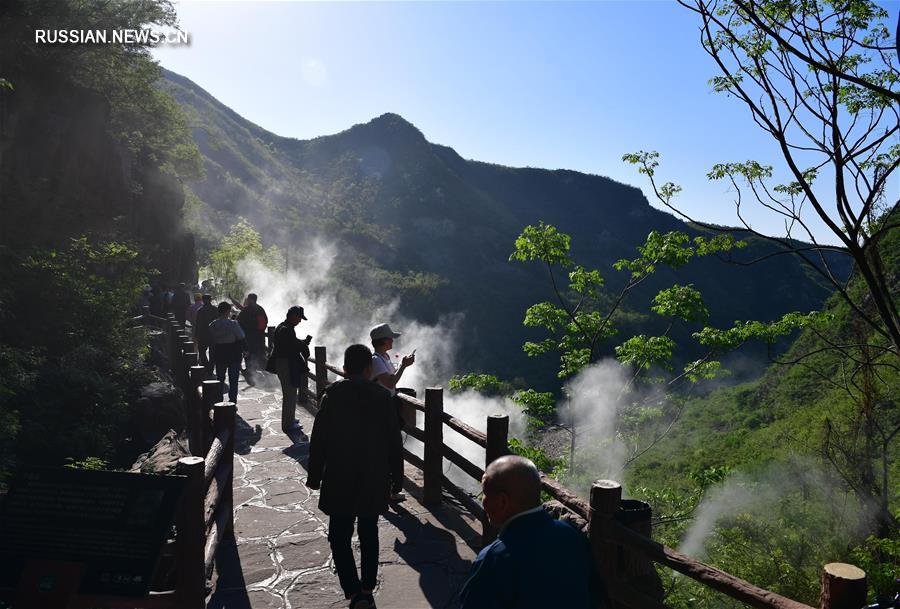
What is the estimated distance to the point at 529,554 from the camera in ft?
5.98

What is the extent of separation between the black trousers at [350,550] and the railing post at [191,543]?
74 centimetres

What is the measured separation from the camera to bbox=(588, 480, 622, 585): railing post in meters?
3.06

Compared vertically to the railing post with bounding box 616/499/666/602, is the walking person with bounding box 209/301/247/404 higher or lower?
higher

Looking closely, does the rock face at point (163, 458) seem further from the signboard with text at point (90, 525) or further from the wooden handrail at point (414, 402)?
the signboard with text at point (90, 525)

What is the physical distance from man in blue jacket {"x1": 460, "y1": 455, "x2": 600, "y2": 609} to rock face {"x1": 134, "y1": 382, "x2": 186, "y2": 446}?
854cm

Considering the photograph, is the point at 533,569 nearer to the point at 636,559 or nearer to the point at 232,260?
the point at 636,559

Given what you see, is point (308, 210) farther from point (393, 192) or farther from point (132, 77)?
point (132, 77)

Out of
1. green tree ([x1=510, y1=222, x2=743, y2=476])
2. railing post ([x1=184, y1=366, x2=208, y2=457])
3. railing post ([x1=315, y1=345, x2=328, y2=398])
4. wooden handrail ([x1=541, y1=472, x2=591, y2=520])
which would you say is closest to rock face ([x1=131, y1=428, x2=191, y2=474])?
railing post ([x1=184, y1=366, x2=208, y2=457])

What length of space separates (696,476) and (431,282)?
313ft

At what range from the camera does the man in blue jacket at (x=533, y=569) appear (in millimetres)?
1801

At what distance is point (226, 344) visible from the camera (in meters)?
8.80

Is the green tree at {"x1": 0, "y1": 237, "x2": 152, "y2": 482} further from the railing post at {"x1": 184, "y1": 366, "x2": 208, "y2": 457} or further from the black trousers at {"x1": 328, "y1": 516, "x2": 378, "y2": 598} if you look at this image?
the black trousers at {"x1": 328, "y1": 516, "x2": 378, "y2": 598}

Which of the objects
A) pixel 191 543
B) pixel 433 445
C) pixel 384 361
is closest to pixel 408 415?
pixel 433 445

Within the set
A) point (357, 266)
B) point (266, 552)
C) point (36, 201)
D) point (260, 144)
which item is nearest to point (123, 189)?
point (36, 201)
